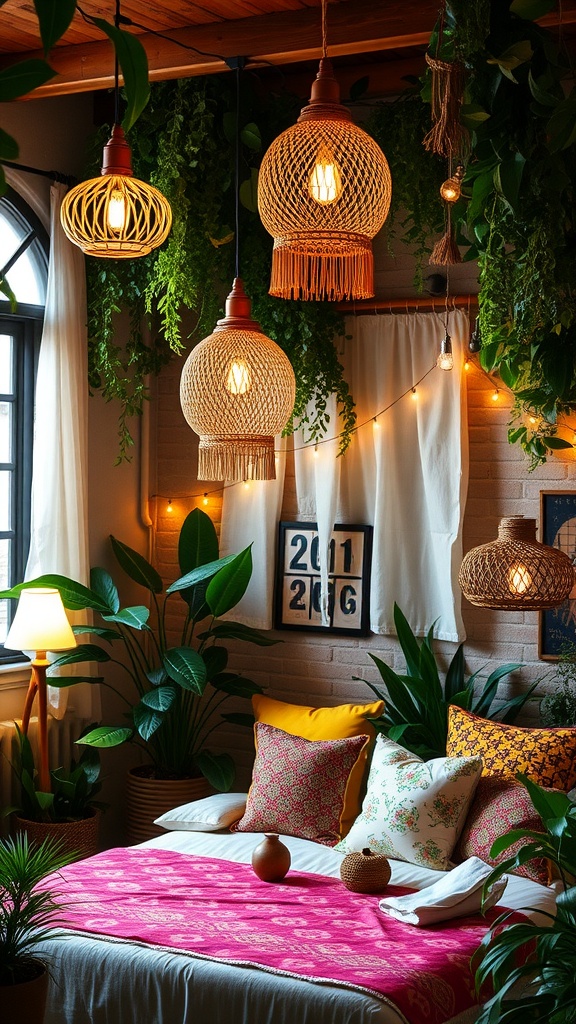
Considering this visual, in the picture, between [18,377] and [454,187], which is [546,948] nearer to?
[454,187]

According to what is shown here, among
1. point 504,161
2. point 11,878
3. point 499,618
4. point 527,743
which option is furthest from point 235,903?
point 504,161

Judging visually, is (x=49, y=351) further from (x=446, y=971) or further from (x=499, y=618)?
(x=446, y=971)

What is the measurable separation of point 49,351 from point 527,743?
8.41 ft

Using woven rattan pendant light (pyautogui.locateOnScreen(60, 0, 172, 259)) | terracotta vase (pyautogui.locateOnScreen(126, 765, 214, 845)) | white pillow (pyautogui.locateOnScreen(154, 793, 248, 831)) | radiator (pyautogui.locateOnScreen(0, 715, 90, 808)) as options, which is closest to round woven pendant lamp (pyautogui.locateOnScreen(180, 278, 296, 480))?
woven rattan pendant light (pyautogui.locateOnScreen(60, 0, 172, 259))

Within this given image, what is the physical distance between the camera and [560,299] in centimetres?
289

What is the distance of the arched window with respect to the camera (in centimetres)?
498

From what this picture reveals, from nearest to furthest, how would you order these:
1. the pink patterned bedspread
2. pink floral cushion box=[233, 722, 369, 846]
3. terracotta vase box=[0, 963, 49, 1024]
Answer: terracotta vase box=[0, 963, 49, 1024]
the pink patterned bedspread
pink floral cushion box=[233, 722, 369, 846]

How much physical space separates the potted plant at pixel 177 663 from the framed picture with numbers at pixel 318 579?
0.25 metres

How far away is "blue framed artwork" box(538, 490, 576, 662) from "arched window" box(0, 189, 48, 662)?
2.24m


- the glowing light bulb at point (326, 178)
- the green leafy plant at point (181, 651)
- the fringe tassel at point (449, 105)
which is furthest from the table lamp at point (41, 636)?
the fringe tassel at point (449, 105)

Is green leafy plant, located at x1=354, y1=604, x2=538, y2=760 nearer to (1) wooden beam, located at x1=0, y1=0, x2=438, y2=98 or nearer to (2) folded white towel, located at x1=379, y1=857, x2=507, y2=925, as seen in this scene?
(2) folded white towel, located at x1=379, y1=857, x2=507, y2=925

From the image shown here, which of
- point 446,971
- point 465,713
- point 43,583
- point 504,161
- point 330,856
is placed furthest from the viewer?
point 43,583

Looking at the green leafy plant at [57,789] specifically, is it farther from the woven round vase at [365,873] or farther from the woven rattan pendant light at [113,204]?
the woven rattan pendant light at [113,204]

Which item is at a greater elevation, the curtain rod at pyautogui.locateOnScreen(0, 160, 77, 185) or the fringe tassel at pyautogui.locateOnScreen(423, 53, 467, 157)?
the curtain rod at pyautogui.locateOnScreen(0, 160, 77, 185)
